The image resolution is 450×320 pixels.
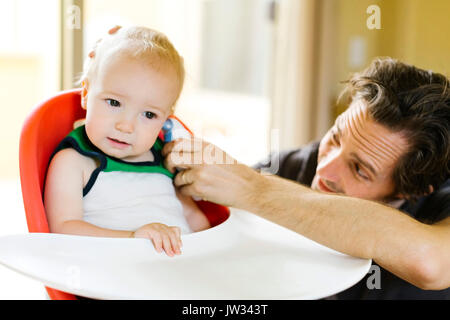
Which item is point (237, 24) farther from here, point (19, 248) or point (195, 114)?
point (19, 248)

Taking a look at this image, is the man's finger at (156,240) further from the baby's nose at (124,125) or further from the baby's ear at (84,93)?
the baby's ear at (84,93)

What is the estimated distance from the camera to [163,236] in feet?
3.19

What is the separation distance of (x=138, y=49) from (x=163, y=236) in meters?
0.38

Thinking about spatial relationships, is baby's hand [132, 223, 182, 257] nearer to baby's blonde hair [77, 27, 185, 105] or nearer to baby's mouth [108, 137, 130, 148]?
baby's mouth [108, 137, 130, 148]

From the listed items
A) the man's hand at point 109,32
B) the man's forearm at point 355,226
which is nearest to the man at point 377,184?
the man's forearm at point 355,226

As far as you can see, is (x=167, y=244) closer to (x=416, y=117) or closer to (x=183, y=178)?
(x=183, y=178)

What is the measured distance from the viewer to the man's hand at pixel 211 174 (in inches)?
44.2

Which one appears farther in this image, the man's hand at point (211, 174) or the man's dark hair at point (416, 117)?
the man's dark hair at point (416, 117)

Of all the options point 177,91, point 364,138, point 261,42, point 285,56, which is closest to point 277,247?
point 177,91

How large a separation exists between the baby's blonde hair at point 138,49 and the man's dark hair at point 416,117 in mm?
623

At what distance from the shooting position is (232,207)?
1188 millimetres

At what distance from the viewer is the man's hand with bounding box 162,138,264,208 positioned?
112 centimetres
